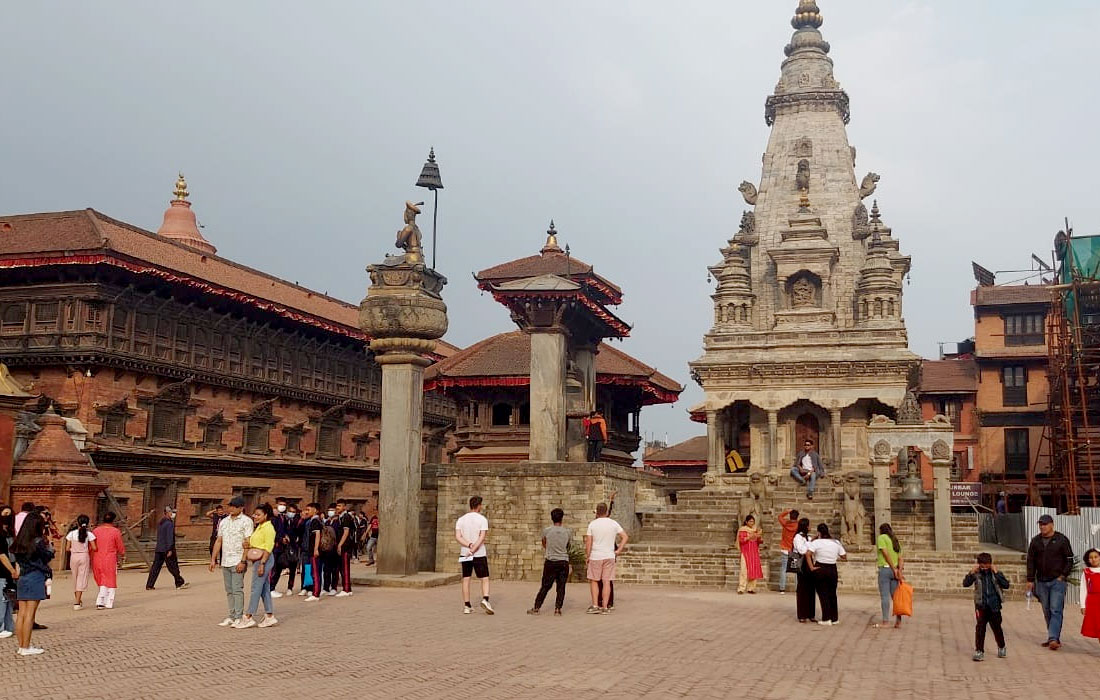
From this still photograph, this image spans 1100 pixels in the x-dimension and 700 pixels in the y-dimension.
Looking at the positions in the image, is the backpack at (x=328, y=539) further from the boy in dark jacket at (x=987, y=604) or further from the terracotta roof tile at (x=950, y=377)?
the terracotta roof tile at (x=950, y=377)

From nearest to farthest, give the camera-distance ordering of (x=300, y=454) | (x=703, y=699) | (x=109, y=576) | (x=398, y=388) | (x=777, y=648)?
(x=703, y=699) < (x=777, y=648) < (x=109, y=576) < (x=398, y=388) < (x=300, y=454)

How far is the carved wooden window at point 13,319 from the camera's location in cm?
3158

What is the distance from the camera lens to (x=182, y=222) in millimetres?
53031

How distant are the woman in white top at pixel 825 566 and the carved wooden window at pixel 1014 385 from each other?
128 feet

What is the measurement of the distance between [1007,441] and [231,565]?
44.3 m

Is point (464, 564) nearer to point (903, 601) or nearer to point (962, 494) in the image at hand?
point (903, 601)

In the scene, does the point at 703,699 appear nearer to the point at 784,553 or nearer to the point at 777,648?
the point at 777,648

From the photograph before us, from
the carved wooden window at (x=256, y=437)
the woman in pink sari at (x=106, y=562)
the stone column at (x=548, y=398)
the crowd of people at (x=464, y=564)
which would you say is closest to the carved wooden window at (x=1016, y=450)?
the stone column at (x=548, y=398)

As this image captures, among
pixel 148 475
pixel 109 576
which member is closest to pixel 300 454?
pixel 148 475

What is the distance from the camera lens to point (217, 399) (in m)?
36.1

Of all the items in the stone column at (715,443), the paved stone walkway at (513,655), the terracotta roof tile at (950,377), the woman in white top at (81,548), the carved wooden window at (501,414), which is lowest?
the paved stone walkway at (513,655)

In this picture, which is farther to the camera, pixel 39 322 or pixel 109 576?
pixel 39 322

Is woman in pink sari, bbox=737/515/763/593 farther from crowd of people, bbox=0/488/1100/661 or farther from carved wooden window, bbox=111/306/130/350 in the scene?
carved wooden window, bbox=111/306/130/350

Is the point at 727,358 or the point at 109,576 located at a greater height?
the point at 727,358
